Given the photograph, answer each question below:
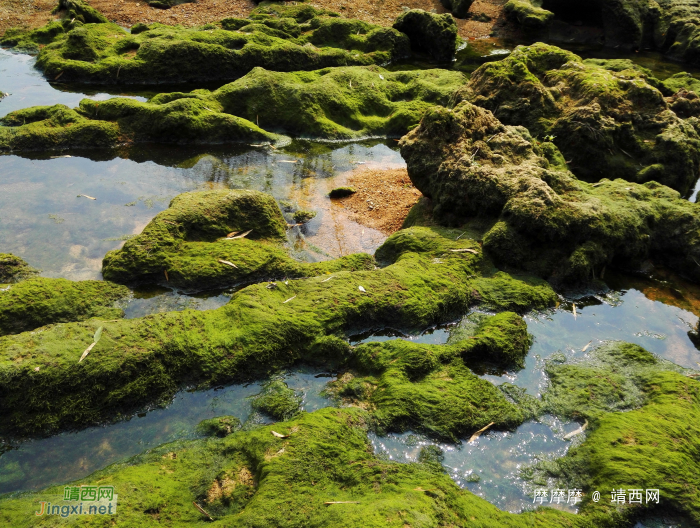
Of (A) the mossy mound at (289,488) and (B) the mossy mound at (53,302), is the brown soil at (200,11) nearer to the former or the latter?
(B) the mossy mound at (53,302)

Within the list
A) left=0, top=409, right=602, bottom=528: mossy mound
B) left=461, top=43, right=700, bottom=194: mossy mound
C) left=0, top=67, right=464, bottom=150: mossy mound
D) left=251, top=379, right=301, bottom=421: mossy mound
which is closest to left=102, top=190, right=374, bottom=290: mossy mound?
left=251, top=379, right=301, bottom=421: mossy mound

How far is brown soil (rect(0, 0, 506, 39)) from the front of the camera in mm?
15875

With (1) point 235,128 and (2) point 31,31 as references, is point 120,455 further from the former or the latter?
(2) point 31,31

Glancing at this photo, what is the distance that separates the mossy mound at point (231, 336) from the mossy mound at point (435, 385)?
44 centimetres

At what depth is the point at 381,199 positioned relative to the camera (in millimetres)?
8781

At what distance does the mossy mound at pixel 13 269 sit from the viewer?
615cm

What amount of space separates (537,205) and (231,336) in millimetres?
4287

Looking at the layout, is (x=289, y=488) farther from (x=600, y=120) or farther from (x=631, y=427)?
(x=600, y=120)

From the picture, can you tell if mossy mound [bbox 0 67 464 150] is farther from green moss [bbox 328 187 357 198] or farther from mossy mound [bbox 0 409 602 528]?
mossy mound [bbox 0 409 602 528]

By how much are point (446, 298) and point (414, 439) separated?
76.5 inches

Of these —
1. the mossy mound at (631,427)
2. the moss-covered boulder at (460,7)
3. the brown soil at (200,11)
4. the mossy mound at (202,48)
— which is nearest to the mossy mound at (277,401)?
the mossy mound at (631,427)

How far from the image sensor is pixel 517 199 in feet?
22.8

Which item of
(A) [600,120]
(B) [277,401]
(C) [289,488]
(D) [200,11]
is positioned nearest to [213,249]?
(B) [277,401]

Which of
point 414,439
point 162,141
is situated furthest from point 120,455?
point 162,141
